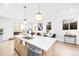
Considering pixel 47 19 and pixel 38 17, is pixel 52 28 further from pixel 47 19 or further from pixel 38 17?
pixel 38 17

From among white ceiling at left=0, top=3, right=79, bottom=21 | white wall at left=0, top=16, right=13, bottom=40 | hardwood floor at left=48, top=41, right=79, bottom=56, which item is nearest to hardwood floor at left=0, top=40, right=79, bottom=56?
hardwood floor at left=48, top=41, right=79, bottom=56

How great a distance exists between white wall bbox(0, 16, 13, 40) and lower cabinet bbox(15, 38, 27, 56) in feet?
0.59

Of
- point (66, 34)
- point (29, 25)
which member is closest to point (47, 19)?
point (29, 25)

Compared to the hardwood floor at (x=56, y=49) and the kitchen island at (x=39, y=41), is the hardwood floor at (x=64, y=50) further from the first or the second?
the kitchen island at (x=39, y=41)

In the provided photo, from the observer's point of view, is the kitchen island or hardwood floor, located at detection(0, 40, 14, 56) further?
the kitchen island

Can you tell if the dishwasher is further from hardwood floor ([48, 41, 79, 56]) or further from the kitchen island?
hardwood floor ([48, 41, 79, 56])

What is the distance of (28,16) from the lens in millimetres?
1944

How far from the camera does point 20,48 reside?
207cm

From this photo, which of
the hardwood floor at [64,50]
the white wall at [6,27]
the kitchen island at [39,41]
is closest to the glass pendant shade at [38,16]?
the kitchen island at [39,41]

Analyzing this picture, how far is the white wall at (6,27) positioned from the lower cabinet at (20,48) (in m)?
0.18

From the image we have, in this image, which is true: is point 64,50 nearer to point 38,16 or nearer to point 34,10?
point 38,16

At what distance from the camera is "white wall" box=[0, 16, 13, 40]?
73.3 inches

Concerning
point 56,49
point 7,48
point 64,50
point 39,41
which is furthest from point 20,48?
point 64,50

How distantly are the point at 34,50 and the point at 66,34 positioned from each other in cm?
73
